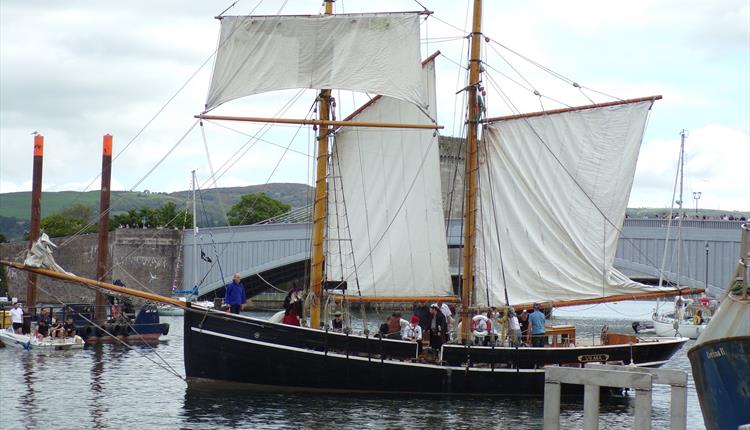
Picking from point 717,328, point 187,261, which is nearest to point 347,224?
point 717,328

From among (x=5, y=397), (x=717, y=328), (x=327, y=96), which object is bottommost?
(x=5, y=397)

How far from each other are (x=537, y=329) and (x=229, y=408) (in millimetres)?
10245

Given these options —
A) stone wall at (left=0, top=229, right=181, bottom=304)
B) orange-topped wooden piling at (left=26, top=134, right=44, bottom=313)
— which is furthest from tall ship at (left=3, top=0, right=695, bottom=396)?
stone wall at (left=0, top=229, right=181, bottom=304)

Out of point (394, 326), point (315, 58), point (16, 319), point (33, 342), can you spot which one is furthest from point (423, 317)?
point (16, 319)

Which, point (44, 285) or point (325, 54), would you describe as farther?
point (44, 285)

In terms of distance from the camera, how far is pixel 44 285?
336ft

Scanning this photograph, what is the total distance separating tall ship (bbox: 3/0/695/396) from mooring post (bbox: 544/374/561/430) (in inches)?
551

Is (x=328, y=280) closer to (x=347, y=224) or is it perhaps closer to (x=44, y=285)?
(x=347, y=224)

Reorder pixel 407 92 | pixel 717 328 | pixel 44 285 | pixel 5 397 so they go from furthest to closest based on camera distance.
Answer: pixel 44 285 → pixel 407 92 → pixel 5 397 → pixel 717 328

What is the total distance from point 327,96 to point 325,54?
136cm

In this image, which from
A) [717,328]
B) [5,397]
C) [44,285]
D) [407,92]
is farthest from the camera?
[44,285]

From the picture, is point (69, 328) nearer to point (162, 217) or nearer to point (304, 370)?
point (304, 370)

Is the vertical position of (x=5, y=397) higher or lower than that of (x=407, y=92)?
lower

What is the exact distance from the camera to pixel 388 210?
4106 centimetres
